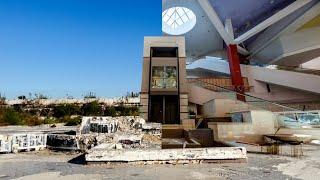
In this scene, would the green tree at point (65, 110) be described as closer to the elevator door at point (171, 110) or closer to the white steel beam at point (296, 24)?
the elevator door at point (171, 110)

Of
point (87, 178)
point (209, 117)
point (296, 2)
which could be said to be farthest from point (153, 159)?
point (296, 2)

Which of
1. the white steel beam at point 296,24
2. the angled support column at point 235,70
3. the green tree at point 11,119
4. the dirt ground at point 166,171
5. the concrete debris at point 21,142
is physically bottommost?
the dirt ground at point 166,171

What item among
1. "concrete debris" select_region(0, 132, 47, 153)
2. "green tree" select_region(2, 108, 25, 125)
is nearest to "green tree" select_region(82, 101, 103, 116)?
"green tree" select_region(2, 108, 25, 125)

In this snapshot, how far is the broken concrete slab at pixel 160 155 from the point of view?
312 inches

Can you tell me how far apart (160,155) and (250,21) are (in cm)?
3175

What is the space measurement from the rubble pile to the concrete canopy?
22752 mm

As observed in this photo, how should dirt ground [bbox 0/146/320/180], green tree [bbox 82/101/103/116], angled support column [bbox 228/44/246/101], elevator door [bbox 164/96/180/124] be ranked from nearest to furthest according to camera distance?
dirt ground [bbox 0/146/320/180] → elevator door [bbox 164/96/180/124] → angled support column [bbox 228/44/246/101] → green tree [bbox 82/101/103/116]

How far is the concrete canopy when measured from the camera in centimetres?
3027

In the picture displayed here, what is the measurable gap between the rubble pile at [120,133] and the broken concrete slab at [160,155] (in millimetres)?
2574

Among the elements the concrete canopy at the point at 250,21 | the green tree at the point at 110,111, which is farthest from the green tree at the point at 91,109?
the concrete canopy at the point at 250,21

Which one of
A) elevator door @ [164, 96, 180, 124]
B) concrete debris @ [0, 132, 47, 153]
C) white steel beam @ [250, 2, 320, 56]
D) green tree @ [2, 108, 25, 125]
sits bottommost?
concrete debris @ [0, 132, 47, 153]

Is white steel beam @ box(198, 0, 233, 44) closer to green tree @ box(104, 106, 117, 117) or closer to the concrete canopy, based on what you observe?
the concrete canopy

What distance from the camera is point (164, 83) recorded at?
2305 cm

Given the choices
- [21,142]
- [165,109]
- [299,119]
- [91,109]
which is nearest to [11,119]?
[91,109]
